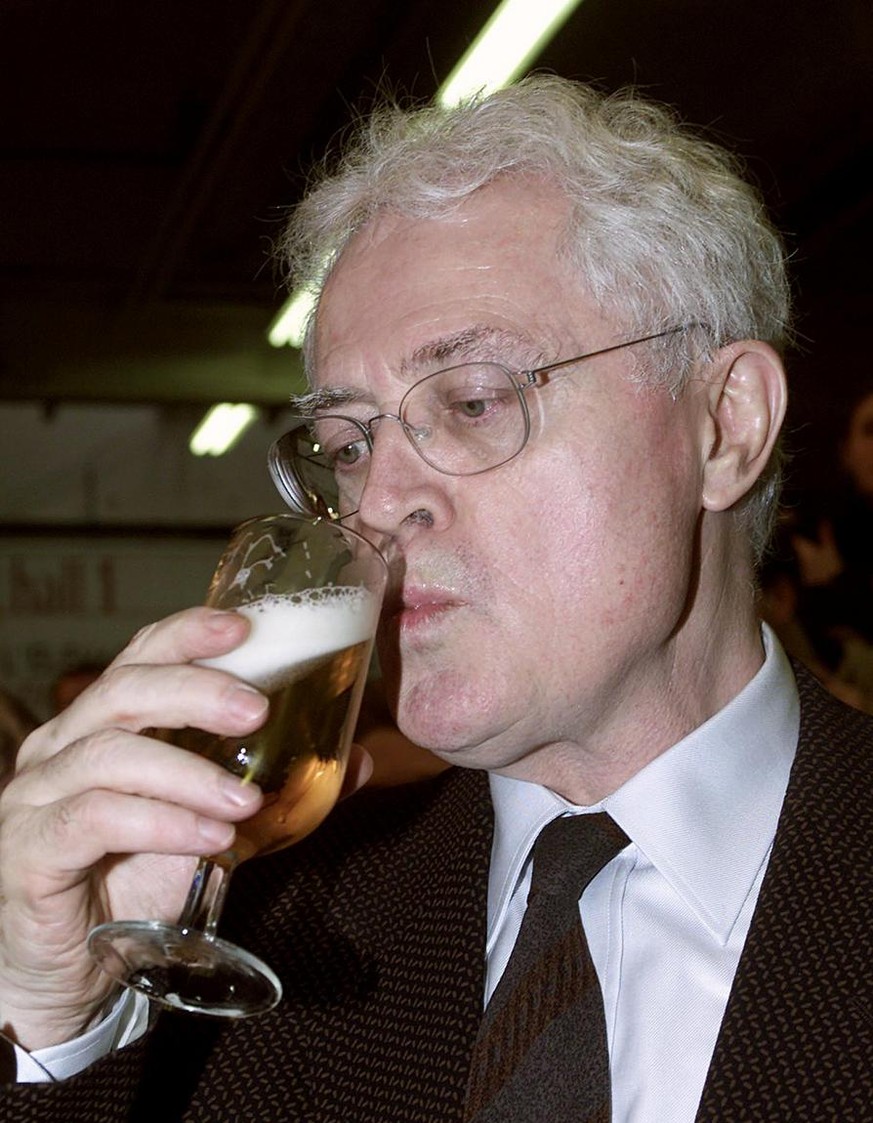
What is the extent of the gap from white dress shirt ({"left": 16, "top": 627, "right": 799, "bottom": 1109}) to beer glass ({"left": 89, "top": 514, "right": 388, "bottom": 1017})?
0.34m

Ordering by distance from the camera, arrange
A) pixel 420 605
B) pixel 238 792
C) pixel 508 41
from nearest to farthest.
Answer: pixel 238 792, pixel 420 605, pixel 508 41

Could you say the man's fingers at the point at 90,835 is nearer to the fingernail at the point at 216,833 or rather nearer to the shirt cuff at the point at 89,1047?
the fingernail at the point at 216,833

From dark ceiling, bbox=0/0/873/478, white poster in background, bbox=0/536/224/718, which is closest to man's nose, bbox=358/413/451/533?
dark ceiling, bbox=0/0/873/478

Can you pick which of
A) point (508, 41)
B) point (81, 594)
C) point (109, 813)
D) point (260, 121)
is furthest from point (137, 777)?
point (81, 594)

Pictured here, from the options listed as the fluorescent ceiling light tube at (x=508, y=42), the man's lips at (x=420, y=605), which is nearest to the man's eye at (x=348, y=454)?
the man's lips at (x=420, y=605)

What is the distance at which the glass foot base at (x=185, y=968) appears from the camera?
3.48 ft

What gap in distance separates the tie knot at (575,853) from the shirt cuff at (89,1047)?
459 mm

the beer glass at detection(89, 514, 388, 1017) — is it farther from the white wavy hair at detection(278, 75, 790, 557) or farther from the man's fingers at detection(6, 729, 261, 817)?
the white wavy hair at detection(278, 75, 790, 557)

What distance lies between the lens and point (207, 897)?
3.64ft

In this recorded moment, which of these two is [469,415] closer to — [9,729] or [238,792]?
[238,792]

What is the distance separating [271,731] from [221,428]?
827cm

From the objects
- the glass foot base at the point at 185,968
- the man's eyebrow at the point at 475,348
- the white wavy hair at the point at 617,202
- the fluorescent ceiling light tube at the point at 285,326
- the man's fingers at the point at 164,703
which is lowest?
the glass foot base at the point at 185,968

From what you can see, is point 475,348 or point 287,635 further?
point 475,348

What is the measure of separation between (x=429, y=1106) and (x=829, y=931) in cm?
46
